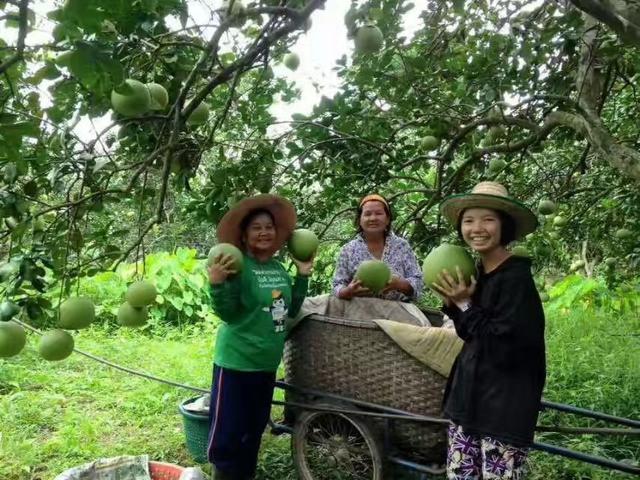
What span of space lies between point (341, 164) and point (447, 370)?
1.40 m

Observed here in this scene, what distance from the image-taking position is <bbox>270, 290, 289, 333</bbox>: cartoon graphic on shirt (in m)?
2.67

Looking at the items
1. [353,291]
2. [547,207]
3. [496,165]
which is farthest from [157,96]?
[547,207]

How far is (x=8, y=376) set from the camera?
4961mm

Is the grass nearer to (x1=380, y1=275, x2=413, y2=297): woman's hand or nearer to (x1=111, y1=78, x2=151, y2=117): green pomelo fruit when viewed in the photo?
(x1=380, y1=275, x2=413, y2=297): woman's hand

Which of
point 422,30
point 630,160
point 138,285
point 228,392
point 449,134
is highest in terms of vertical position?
point 422,30

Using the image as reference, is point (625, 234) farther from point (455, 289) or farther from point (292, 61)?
point (455, 289)

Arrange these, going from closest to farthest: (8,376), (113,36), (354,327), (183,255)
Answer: (113,36) < (354,327) < (8,376) < (183,255)

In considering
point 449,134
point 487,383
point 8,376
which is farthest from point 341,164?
point 8,376

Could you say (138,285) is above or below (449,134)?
below

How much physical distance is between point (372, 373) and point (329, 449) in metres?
0.61

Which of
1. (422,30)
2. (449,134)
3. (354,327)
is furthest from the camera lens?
(422,30)

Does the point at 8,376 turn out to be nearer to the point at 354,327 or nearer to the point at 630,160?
the point at 354,327

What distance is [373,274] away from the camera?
2.82m

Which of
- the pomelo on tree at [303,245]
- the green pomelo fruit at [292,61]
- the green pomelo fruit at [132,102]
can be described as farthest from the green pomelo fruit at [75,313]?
the green pomelo fruit at [292,61]
